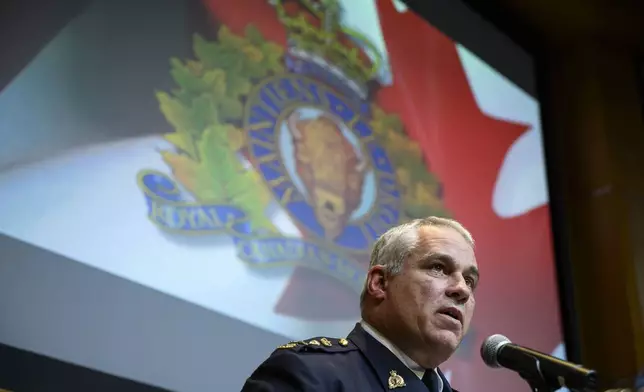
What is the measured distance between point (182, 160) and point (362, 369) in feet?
4.13

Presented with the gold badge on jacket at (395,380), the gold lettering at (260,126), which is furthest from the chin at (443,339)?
the gold lettering at (260,126)

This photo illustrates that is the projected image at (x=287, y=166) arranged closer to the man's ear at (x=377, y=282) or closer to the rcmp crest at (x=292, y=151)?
the rcmp crest at (x=292, y=151)

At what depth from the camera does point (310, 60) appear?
3.55 m

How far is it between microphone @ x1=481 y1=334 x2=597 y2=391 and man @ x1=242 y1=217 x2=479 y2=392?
22 cm

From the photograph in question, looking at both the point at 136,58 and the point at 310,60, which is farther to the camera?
the point at 310,60

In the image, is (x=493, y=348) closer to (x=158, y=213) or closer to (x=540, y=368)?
(x=540, y=368)

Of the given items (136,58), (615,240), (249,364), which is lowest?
(249,364)

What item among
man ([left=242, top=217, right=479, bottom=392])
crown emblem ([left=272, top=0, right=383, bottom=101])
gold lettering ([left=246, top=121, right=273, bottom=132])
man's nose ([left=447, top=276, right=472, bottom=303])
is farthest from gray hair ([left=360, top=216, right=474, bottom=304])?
crown emblem ([left=272, top=0, right=383, bottom=101])

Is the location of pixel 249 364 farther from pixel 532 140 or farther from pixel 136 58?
pixel 532 140

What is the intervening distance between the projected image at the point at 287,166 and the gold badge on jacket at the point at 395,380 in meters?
1.00

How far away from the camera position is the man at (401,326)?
1.74m

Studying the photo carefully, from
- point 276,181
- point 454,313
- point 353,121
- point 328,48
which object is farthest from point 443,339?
point 328,48

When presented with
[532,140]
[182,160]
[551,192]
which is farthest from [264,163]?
[551,192]

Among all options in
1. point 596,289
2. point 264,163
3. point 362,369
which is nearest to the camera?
point 362,369
